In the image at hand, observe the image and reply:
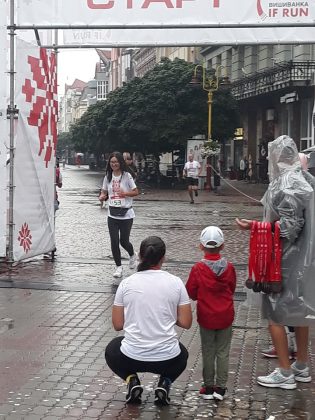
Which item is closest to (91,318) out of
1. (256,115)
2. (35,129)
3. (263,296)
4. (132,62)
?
(263,296)

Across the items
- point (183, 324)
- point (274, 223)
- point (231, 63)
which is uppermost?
point (231, 63)

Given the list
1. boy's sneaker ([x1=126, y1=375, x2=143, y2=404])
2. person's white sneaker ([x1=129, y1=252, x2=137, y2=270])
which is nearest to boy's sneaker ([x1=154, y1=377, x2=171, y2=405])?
boy's sneaker ([x1=126, y1=375, x2=143, y2=404])

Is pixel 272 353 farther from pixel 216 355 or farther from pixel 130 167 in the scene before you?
pixel 130 167

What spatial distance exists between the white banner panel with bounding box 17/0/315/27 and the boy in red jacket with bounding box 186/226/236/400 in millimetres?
5796

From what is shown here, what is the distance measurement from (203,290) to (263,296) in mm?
598

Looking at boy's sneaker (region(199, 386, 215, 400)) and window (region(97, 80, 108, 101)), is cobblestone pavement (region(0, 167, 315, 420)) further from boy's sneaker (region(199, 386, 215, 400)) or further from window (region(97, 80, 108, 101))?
window (region(97, 80, 108, 101))

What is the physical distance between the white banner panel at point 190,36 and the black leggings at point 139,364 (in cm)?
662

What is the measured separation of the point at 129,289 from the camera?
492 cm

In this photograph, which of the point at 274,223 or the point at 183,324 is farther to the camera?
the point at 274,223

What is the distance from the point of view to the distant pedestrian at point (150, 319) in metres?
4.89

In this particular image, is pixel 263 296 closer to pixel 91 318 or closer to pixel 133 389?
pixel 133 389

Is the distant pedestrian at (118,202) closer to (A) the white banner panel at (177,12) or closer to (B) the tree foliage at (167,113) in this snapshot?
(A) the white banner panel at (177,12)

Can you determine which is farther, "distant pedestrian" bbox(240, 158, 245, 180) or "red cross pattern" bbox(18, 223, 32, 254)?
"distant pedestrian" bbox(240, 158, 245, 180)

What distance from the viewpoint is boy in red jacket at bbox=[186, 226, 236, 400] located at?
5.10m
